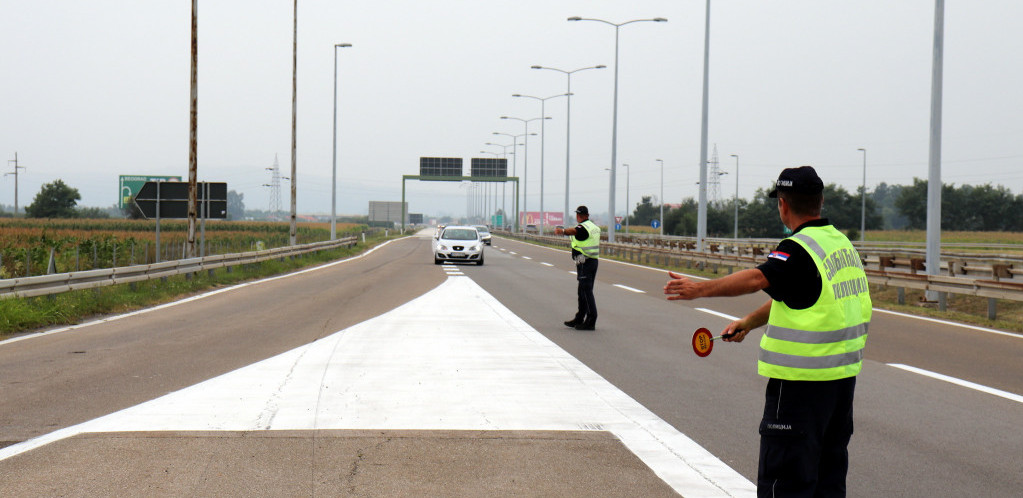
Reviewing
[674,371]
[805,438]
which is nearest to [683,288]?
[805,438]

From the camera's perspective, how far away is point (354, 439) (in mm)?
6180

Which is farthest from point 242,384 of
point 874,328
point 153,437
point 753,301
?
point 753,301

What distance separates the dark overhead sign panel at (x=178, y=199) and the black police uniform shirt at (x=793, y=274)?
67.9 ft

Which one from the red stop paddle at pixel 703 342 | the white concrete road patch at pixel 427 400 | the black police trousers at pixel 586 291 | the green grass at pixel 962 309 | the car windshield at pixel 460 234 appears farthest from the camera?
the car windshield at pixel 460 234

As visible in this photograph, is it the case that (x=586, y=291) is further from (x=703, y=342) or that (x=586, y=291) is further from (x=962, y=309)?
(x=962, y=309)

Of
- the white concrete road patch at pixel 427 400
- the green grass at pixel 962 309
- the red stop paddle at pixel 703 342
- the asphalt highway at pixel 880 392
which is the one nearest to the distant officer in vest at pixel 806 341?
the red stop paddle at pixel 703 342

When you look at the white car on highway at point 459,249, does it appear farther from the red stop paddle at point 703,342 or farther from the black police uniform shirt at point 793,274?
the black police uniform shirt at point 793,274

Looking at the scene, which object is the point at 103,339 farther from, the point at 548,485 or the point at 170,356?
the point at 548,485

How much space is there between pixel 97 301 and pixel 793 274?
14.3 m

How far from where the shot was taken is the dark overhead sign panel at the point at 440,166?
88.9 meters

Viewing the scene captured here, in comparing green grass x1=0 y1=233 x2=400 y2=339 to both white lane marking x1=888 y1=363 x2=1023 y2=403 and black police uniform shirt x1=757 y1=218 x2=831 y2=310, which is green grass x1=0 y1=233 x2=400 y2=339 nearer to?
white lane marking x1=888 y1=363 x2=1023 y2=403

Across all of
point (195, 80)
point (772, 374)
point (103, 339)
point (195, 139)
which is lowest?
point (103, 339)

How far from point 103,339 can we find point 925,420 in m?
9.41

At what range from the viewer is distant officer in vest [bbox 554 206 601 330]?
12.6m
